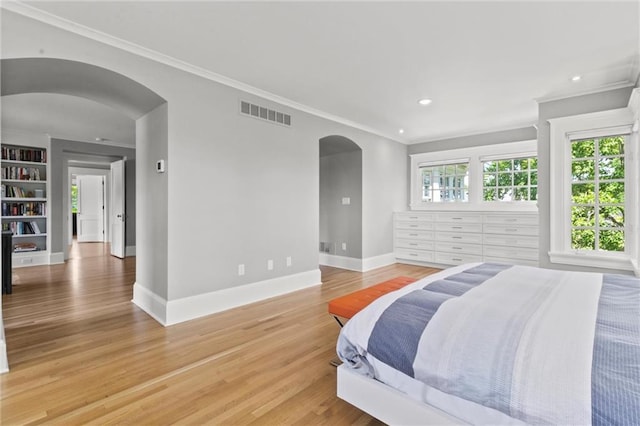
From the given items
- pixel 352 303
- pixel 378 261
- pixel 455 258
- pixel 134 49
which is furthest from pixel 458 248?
pixel 134 49

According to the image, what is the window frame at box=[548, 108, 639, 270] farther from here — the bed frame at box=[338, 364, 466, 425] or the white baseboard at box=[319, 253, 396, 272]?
the bed frame at box=[338, 364, 466, 425]

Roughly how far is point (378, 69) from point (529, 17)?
50.8 inches

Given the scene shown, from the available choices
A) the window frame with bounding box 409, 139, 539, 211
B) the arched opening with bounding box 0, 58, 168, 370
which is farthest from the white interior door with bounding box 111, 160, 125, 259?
the window frame with bounding box 409, 139, 539, 211

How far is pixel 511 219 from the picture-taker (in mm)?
4973

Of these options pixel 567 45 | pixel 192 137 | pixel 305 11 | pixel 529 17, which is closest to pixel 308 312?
pixel 192 137

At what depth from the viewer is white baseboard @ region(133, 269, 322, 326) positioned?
9.91 ft

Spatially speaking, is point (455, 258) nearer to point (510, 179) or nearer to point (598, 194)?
→ point (510, 179)

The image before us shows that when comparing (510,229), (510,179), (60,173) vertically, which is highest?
(60,173)

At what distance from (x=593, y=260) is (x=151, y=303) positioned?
16.4 feet

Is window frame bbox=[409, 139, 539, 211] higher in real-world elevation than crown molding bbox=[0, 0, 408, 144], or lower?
lower

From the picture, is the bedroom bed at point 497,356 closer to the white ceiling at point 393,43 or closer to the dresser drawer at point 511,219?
the white ceiling at point 393,43

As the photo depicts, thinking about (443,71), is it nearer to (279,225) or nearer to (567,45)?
(567,45)

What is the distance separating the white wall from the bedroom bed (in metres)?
2.13

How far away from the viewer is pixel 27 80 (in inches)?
102
